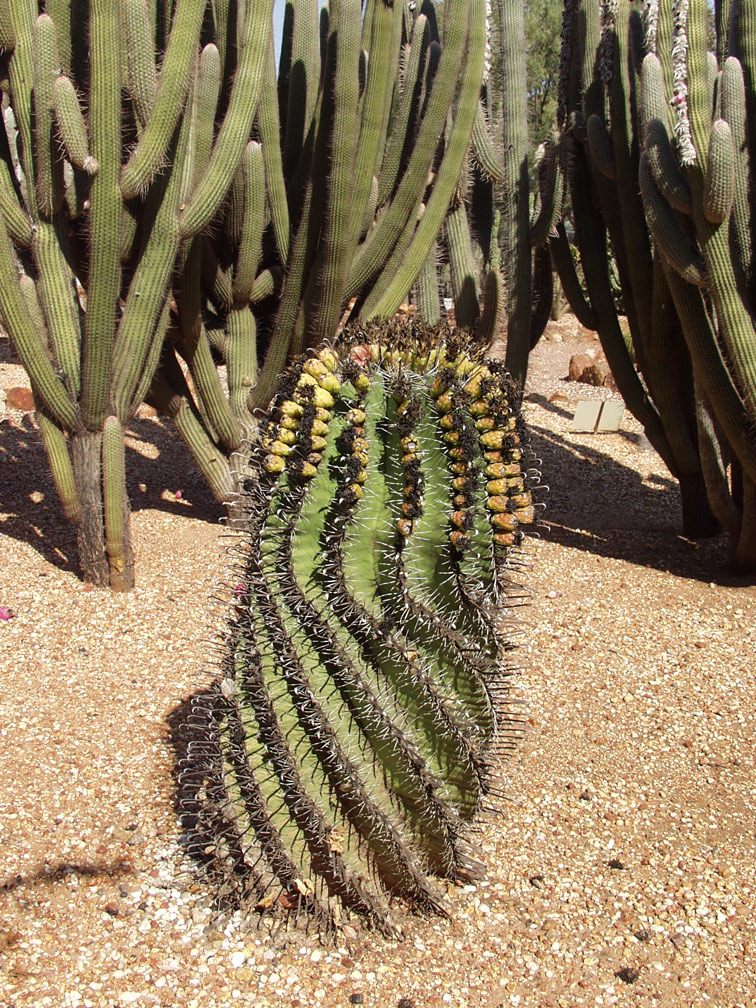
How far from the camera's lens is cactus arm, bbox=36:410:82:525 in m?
4.37

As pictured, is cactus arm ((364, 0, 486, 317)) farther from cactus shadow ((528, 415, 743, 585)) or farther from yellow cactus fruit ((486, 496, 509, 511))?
yellow cactus fruit ((486, 496, 509, 511))

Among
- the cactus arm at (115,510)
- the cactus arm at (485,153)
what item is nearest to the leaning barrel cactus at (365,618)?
the cactus arm at (115,510)

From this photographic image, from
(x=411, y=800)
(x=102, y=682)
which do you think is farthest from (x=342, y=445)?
(x=102, y=682)

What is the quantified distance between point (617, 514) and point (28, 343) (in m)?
3.94

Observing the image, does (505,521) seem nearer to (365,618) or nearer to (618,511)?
(365,618)

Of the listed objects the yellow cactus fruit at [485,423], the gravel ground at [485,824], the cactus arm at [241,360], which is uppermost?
the yellow cactus fruit at [485,423]

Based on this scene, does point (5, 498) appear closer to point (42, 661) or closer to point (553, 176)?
point (42, 661)

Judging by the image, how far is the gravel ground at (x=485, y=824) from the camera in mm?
2047

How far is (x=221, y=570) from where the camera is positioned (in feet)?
15.0

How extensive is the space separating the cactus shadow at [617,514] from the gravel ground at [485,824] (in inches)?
8.4

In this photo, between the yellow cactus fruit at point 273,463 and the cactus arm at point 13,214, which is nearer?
the yellow cactus fruit at point 273,463

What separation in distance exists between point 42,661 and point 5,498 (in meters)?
2.47

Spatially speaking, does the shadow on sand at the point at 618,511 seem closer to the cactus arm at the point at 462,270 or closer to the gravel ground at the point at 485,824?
the gravel ground at the point at 485,824

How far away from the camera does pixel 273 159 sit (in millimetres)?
4914
